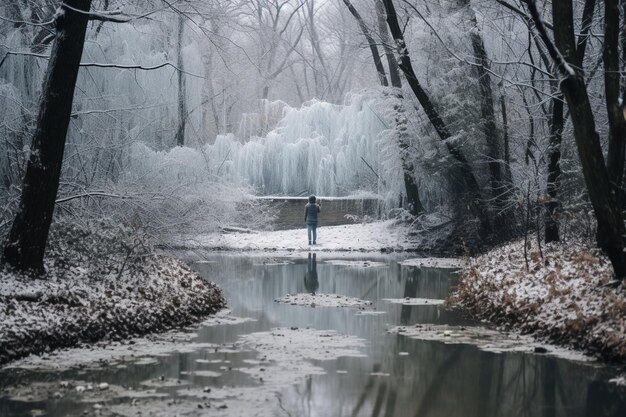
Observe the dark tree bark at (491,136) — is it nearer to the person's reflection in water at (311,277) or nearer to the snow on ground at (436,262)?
the snow on ground at (436,262)

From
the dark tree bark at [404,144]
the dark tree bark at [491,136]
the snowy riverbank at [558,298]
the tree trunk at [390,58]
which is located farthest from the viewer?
the tree trunk at [390,58]

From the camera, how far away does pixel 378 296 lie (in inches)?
677

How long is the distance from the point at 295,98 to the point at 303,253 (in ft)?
143

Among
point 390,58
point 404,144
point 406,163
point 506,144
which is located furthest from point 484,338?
point 390,58

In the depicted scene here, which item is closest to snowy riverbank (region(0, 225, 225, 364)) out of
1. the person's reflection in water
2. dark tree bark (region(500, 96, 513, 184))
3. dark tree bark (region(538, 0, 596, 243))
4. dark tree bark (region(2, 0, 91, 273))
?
dark tree bark (region(2, 0, 91, 273))

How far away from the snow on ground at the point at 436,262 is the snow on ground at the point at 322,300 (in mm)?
8332

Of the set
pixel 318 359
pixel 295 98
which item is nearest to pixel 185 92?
pixel 318 359

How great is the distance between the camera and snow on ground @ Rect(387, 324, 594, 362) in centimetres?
1052

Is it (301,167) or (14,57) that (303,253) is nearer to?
(301,167)

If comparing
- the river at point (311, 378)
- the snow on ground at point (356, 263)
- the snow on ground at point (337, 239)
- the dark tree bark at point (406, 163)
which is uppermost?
the dark tree bark at point (406, 163)

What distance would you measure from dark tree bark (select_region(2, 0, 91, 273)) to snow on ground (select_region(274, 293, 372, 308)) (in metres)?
5.47

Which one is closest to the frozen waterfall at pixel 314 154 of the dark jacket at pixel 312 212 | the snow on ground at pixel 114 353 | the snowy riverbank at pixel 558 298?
the dark jacket at pixel 312 212

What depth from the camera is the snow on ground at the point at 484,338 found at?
34.5 feet

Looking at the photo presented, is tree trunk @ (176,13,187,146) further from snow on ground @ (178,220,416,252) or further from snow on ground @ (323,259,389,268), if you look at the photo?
snow on ground @ (178,220,416,252)
